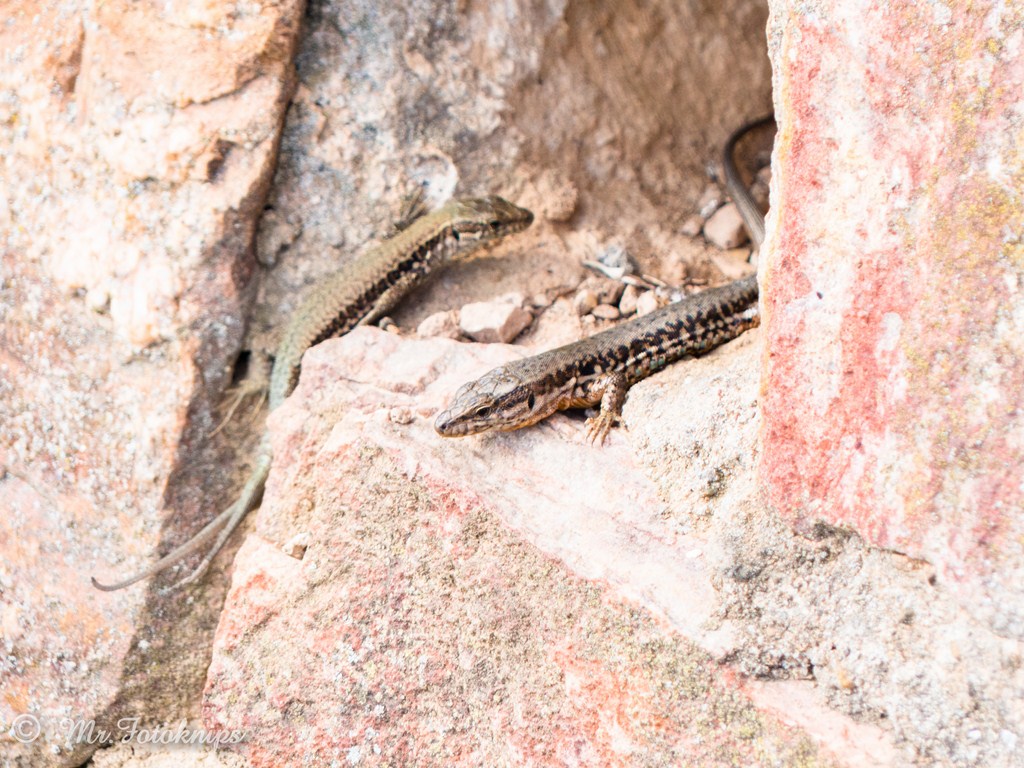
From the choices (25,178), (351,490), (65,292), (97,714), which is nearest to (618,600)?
(351,490)

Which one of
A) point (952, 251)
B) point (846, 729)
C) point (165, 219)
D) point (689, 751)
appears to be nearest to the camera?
point (952, 251)

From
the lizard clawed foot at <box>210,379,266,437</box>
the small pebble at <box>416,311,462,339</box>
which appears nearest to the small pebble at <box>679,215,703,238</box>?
the small pebble at <box>416,311,462,339</box>

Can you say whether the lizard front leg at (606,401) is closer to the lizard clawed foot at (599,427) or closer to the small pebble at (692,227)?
the lizard clawed foot at (599,427)

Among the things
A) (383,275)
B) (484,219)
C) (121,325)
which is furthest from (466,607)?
(121,325)

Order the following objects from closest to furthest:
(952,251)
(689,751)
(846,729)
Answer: (952,251)
(846,729)
(689,751)

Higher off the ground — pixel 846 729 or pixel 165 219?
pixel 165 219

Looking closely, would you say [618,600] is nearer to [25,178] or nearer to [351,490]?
A: [351,490]

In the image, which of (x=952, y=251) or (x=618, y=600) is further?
(x=618, y=600)

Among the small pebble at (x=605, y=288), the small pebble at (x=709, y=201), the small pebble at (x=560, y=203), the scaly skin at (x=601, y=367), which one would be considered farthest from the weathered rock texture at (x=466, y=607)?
the small pebble at (x=709, y=201)
